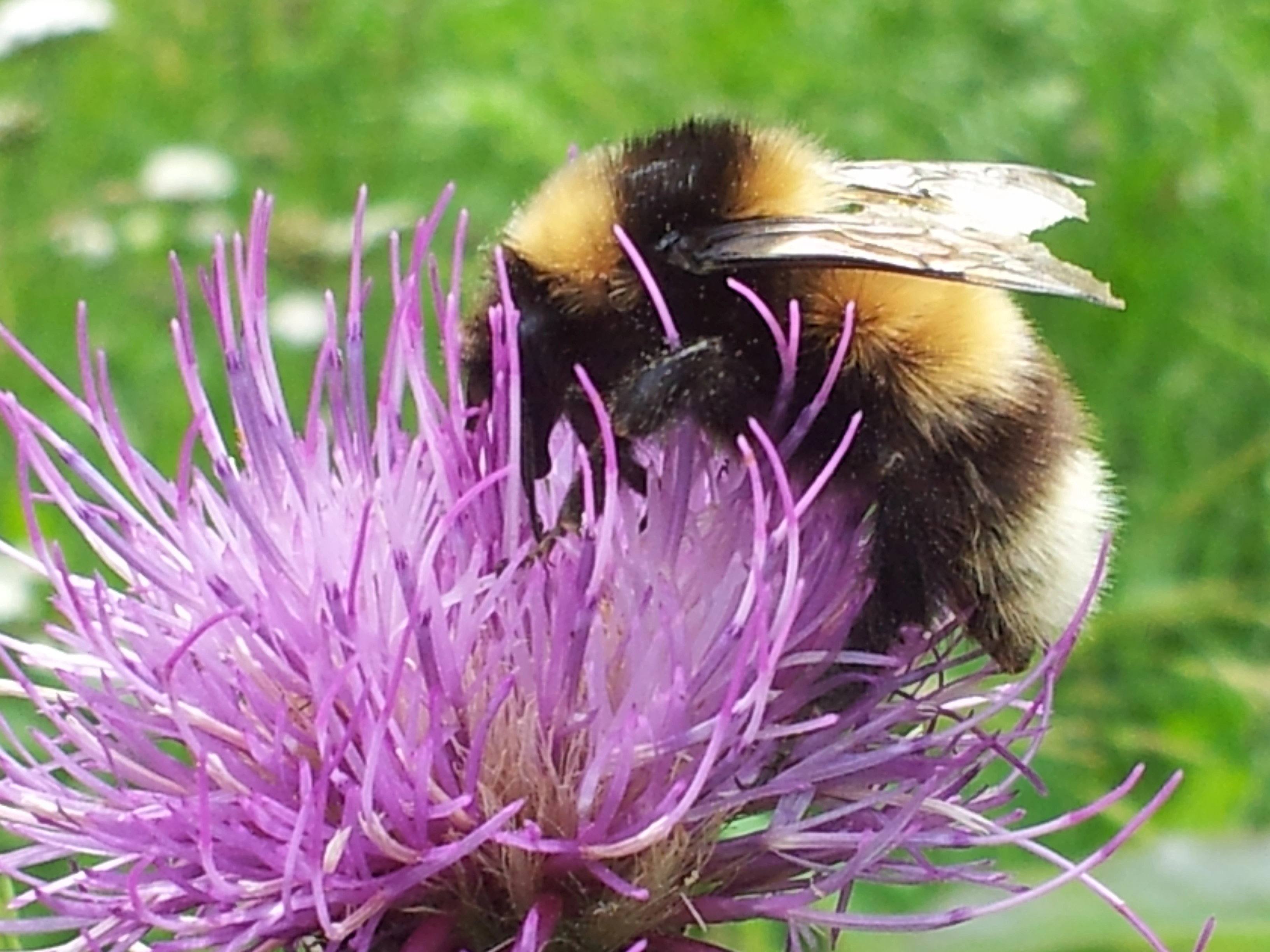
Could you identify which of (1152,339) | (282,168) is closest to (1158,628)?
(1152,339)

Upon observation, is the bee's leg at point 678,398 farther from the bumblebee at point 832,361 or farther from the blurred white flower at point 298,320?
the blurred white flower at point 298,320

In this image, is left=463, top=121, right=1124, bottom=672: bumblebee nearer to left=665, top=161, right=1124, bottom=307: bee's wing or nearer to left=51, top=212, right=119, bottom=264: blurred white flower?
left=665, top=161, right=1124, bottom=307: bee's wing

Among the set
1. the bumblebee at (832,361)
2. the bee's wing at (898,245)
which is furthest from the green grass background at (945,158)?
the bee's wing at (898,245)

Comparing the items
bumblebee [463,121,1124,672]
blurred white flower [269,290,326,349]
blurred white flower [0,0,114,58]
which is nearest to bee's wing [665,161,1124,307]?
bumblebee [463,121,1124,672]

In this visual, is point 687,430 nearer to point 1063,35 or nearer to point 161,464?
point 161,464

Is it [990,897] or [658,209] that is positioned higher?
[658,209]

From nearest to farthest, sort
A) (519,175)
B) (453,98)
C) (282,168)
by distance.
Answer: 1. (453,98)
2. (519,175)
3. (282,168)
